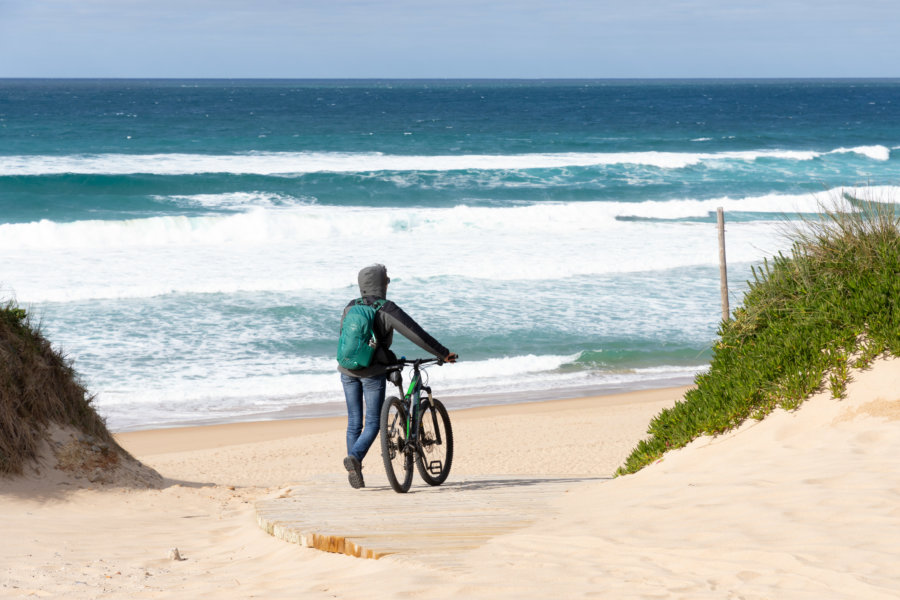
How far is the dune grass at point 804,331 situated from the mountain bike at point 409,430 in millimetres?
1571

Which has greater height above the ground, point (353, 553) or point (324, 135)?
point (324, 135)

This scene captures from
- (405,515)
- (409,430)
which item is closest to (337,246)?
(409,430)

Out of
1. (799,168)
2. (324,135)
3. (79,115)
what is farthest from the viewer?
(79,115)

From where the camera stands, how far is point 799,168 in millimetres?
47250

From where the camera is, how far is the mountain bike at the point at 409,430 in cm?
636

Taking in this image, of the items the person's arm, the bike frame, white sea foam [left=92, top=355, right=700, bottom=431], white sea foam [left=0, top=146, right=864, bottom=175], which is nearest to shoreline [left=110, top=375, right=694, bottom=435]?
white sea foam [left=92, top=355, right=700, bottom=431]

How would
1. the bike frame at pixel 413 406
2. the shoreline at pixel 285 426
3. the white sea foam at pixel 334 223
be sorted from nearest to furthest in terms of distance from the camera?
1. the bike frame at pixel 413 406
2. the shoreline at pixel 285 426
3. the white sea foam at pixel 334 223

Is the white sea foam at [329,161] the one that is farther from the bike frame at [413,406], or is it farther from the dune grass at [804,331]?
the bike frame at [413,406]

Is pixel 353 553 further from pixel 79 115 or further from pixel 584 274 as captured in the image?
pixel 79 115

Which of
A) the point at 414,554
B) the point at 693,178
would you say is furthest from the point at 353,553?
the point at 693,178

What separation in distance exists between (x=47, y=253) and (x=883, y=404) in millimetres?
23025

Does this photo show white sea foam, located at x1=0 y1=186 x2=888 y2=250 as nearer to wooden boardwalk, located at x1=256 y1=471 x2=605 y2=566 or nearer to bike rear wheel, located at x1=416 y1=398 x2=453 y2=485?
bike rear wheel, located at x1=416 y1=398 x2=453 y2=485

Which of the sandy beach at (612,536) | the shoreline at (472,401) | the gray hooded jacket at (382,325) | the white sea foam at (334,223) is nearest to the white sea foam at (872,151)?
the white sea foam at (334,223)

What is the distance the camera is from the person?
6242 mm
